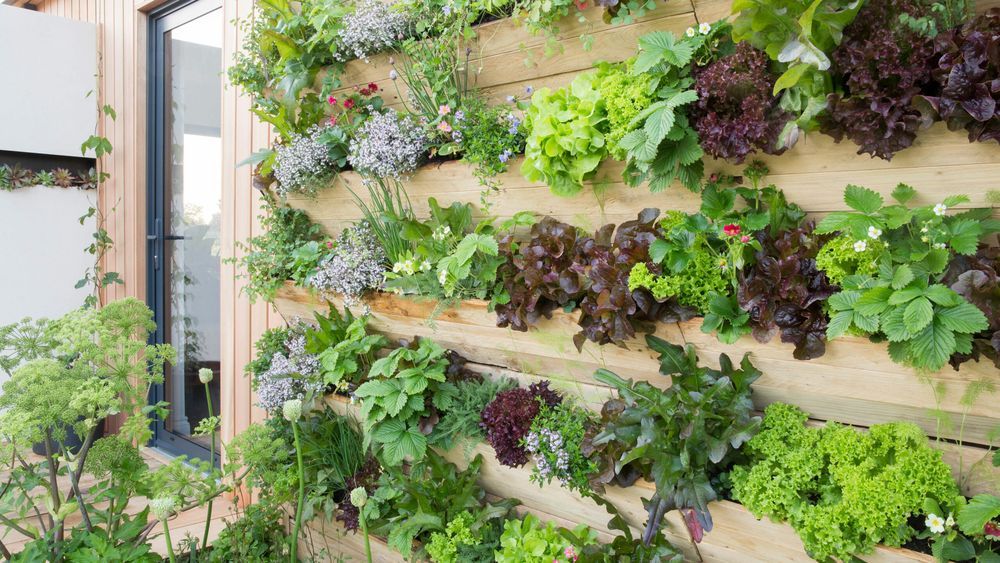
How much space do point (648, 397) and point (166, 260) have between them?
3.57 m

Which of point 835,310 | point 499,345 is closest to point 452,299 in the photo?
point 499,345

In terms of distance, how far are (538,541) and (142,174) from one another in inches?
144

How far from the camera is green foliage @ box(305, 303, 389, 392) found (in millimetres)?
2424

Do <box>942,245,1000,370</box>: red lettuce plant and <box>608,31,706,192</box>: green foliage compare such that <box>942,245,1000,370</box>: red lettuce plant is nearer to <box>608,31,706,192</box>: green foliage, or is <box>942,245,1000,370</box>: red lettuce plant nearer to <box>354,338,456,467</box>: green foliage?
<box>608,31,706,192</box>: green foliage

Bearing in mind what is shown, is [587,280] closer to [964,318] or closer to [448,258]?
[448,258]

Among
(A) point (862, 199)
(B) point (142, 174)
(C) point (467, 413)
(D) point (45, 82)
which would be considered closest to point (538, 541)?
(C) point (467, 413)

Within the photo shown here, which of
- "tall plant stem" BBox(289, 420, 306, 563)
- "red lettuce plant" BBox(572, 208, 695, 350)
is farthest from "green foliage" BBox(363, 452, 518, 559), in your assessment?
"red lettuce plant" BBox(572, 208, 695, 350)

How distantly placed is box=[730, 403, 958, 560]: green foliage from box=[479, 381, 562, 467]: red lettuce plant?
0.63 metres

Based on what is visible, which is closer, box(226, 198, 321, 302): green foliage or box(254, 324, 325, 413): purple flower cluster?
box(254, 324, 325, 413): purple flower cluster

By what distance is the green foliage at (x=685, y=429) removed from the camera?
159 centimetres

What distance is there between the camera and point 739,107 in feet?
5.25

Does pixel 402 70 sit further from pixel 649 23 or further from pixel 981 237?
pixel 981 237

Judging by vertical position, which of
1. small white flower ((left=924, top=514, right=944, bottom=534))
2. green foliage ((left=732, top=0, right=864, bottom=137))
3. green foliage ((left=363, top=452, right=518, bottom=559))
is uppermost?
green foliage ((left=732, top=0, right=864, bottom=137))

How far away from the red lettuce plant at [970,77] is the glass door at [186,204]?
3369 mm
